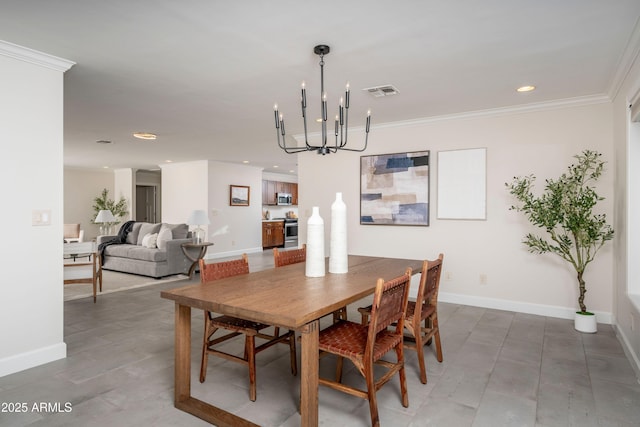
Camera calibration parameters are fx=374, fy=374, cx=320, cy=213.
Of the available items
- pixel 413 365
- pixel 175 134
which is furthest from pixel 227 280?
pixel 175 134

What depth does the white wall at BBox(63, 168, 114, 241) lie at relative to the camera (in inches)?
402

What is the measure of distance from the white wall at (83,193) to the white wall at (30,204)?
27.4 feet

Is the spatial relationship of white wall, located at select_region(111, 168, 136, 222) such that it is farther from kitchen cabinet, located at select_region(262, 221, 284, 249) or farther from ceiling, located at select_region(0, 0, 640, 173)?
ceiling, located at select_region(0, 0, 640, 173)

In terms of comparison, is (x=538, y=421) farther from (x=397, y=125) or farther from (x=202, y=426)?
(x=397, y=125)

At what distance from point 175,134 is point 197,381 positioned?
4166 millimetres

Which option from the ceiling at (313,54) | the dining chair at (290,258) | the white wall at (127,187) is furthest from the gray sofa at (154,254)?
the dining chair at (290,258)

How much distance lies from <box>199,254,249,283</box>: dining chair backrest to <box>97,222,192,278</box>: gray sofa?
393 cm

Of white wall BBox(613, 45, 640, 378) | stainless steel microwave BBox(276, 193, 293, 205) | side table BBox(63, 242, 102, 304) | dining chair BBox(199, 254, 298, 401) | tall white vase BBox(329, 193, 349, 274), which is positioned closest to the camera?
dining chair BBox(199, 254, 298, 401)

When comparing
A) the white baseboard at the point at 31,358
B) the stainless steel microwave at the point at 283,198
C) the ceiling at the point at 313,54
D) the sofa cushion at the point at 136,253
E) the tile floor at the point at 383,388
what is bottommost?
the tile floor at the point at 383,388

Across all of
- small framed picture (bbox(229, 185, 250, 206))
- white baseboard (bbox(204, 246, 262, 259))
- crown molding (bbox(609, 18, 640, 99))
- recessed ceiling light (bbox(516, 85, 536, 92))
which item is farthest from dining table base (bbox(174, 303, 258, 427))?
small framed picture (bbox(229, 185, 250, 206))

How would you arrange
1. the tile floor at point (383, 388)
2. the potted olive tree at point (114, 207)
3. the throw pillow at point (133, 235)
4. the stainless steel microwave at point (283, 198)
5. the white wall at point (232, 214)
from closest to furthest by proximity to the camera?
1. the tile floor at point (383, 388)
2. the throw pillow at point (133, 235)
3. the white wall at point (232, 214)
4. the potted olive tree at point (114, 207)
5. the stainless steel microwave at point (283, 198)

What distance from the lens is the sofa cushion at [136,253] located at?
611 cm

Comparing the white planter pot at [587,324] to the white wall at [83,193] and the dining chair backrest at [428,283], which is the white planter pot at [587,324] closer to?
the dining chair backrest at [428,283]

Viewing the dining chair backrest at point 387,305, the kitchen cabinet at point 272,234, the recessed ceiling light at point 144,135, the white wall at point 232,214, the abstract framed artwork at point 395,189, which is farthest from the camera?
the kitchen cabinet at point 272,234
